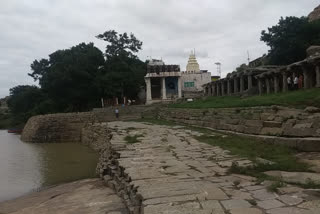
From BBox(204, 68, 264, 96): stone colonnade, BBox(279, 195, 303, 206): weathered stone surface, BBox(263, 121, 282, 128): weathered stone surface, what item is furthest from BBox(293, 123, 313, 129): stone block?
BBox(204, 68, 264, 96): stone colonnade

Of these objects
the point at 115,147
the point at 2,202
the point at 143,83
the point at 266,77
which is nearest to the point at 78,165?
the point at 115,147

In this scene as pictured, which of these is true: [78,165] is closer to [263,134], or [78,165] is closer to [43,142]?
[263,134]

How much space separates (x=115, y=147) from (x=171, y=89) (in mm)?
25533

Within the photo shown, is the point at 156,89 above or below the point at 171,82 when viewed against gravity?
below

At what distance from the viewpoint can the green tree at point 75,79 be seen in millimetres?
30406

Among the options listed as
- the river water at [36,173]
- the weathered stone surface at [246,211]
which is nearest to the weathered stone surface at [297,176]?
the weathered stone surface at [246,211]

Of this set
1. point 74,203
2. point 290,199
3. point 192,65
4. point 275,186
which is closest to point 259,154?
point 275,186

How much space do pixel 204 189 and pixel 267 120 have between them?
17.5 ft

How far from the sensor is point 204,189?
13.7 feet

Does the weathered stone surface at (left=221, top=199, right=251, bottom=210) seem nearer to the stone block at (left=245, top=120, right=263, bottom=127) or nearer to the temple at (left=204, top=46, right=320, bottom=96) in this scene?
the stone block at (left=245, top=120, right=263, bottom=127)

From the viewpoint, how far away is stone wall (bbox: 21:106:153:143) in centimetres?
2406

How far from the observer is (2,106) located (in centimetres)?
7875

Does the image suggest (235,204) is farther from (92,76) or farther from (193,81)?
(193,81)

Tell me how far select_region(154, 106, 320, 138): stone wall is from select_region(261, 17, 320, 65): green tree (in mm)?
14794
